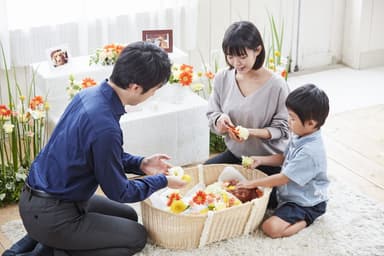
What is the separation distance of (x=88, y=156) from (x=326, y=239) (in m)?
1.05

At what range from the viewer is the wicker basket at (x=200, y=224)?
2.64 meters

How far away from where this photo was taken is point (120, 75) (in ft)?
7.73

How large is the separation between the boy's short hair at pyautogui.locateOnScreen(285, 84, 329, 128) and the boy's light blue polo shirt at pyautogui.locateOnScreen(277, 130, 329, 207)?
0.32 feet

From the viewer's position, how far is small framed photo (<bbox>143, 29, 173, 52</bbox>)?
3478 mm

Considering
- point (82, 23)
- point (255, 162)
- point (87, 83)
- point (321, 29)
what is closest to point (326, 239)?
point (255, 162)

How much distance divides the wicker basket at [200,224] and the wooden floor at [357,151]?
60 centimetres

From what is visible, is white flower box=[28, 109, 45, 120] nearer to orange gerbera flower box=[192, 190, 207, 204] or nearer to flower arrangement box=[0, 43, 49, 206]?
flower arrangement box=[0, 43, 49, 206]

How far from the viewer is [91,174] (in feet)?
8.01

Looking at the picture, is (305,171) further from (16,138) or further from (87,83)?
(16,138)

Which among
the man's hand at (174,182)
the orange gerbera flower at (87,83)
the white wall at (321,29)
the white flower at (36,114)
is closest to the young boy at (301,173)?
the man's hand at (174,182)

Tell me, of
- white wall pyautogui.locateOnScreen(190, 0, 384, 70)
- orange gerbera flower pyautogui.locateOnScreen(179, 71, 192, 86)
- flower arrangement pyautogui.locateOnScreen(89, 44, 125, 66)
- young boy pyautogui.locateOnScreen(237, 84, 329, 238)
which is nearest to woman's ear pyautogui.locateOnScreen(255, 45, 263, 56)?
young boy pyautogui.locateOnScreen(237, 84, 329, 238)

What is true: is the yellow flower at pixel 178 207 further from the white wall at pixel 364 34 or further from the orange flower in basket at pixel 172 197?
the white wall at pixel 364 34

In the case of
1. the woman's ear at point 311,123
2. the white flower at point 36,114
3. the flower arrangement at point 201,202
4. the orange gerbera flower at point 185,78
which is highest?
the orange gerbera flower at point 185,78

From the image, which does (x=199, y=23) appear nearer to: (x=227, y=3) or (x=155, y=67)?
(x=227, y=3)
